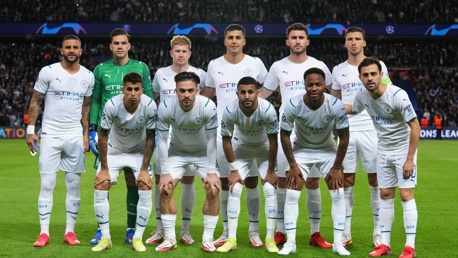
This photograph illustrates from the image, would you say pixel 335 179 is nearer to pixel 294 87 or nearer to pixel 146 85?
pixel 294 87

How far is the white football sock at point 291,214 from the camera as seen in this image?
720 centimetres

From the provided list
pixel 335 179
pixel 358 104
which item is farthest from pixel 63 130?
pixel 358 104

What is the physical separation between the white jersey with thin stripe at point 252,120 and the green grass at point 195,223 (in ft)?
4.62

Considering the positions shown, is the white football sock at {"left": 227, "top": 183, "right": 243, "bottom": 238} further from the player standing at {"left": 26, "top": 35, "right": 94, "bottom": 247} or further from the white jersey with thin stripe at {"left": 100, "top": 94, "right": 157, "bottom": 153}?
the player standing at {"left": 26, "top": 35, "right": 94, "bottom": 247}

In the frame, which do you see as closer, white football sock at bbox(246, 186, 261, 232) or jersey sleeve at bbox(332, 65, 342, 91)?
white football sock at bbox(246, 186, 261, 232)

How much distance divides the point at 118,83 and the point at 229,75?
143 cm

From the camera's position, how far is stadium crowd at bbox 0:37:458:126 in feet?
129

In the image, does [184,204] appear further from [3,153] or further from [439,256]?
[3,153]

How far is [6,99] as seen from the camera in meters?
35.8

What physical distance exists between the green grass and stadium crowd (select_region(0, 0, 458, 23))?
2376 cm

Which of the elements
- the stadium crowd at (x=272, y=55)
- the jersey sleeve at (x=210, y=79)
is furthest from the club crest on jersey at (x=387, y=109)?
the stadium crowd at (x=272, y=55)

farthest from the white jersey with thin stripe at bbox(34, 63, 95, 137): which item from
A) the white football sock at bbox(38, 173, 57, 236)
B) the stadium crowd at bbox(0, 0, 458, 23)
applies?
the stadium crowd at bbox(0, 0, 458, 23)

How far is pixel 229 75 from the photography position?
8086mm

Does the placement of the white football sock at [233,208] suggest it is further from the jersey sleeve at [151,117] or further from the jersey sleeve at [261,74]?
the jersey sleeve at [261,74]
